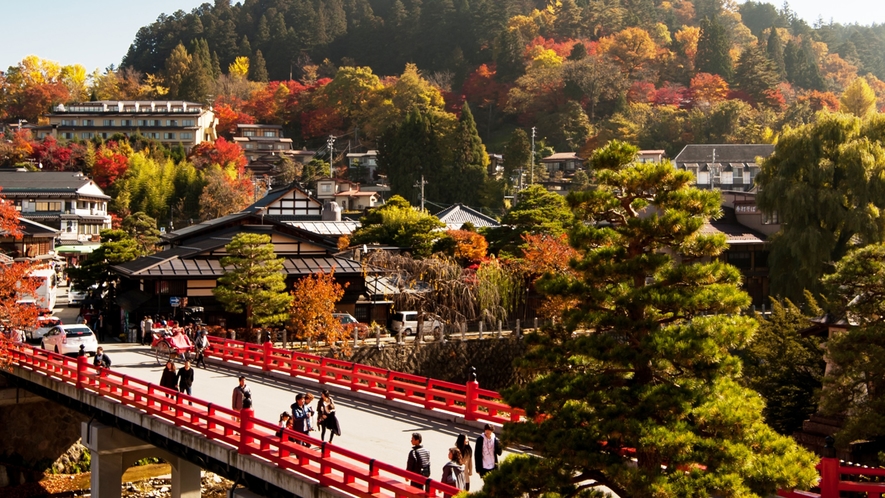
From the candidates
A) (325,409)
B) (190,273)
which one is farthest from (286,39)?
(325,409)

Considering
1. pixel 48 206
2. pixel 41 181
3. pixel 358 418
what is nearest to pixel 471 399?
pixel 358 418

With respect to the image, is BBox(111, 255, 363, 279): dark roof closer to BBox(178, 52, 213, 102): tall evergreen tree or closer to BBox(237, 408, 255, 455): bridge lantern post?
BBox(237, 408, 255, 455): bridge lantern post

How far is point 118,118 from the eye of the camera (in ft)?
310

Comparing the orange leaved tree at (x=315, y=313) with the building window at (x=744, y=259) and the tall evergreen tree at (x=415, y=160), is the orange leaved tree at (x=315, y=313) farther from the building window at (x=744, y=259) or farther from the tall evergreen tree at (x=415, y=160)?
the tall evergreen tree at (x=415, y=160)

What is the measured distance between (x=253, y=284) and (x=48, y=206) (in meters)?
39.5

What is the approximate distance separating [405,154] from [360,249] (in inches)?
1365

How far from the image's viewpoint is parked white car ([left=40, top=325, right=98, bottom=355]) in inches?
1059

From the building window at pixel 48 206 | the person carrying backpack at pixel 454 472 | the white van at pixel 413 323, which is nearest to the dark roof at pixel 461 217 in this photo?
the white van at pixel 413 323

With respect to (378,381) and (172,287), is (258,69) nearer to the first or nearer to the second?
(172,287)

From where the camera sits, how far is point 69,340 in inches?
1065

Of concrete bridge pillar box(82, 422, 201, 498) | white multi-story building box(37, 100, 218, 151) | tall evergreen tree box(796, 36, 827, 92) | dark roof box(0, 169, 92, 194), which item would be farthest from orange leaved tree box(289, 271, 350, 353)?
tall evergreen tree box(796, 36, 827, 92)

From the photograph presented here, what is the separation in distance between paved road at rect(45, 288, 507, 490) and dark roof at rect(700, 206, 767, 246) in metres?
30.4

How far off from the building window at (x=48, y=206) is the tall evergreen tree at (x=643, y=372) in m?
61.4

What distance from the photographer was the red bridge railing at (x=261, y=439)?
1228cm
